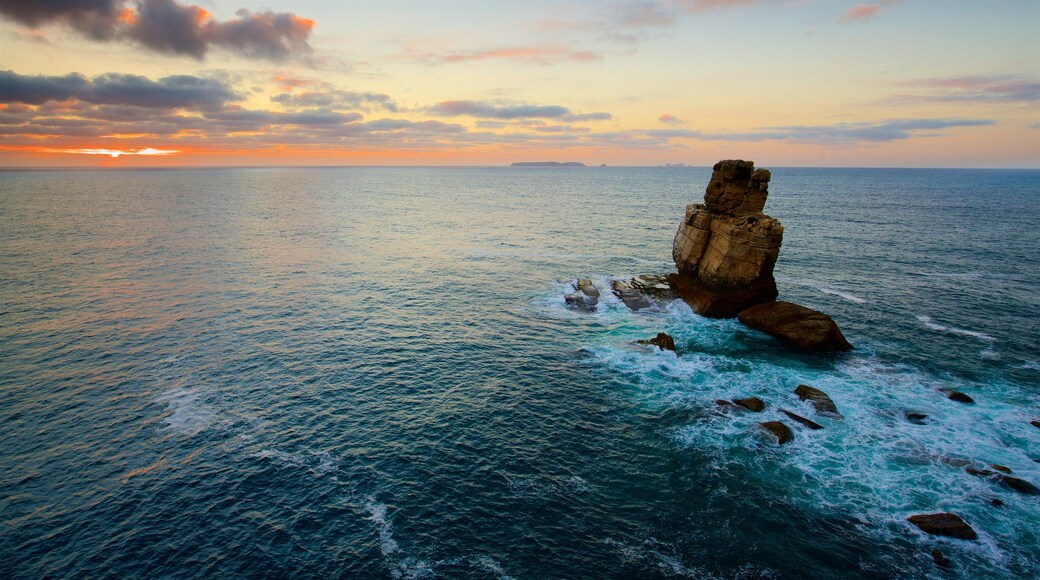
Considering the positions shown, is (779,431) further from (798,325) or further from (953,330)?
(953,330)

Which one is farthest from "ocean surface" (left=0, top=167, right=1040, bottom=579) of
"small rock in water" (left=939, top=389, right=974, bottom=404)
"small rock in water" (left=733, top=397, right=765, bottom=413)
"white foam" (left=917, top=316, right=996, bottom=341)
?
"small rock in water" (left=733, top=397, right=765, bottom=413)

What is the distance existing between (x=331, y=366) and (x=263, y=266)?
46584 millimetres

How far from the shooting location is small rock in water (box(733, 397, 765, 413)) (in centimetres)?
4203

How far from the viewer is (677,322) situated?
2475 inches

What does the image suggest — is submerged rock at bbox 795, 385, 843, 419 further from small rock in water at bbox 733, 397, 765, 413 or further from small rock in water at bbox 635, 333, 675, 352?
small rock in water at bbox 635, 333, 675, 352

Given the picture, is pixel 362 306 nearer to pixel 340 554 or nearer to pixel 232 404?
pixel 232 404

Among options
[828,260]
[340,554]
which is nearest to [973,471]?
[340,554]

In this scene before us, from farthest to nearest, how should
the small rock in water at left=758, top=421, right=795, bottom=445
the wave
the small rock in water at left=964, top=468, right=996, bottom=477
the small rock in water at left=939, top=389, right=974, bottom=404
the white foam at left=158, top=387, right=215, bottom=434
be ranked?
the wave → the small rock in water at left=939, top=389, right=974, bottom=404 → the white foam at left=158, top=387, right=215, bottom=434 → the small rock in water at left=758, top=421, right=795, bottom=445 → the small rock in water at left=964, top=468, right=996, bottom=477

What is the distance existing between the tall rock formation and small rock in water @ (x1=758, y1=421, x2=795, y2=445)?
2579 cm

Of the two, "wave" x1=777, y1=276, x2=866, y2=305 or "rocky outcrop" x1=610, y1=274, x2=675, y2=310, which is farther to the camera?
"rocky outcrop" x1=610, y1=274, x2=675, y2=310

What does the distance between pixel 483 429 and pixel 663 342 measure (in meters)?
24.7

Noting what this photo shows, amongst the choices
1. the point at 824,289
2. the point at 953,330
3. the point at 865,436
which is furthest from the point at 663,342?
the point at 824,289

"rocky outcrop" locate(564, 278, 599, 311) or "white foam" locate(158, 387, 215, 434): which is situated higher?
"rocky outcrop" locate(564, 278, 599, 311)

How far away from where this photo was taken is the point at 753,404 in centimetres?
4228
